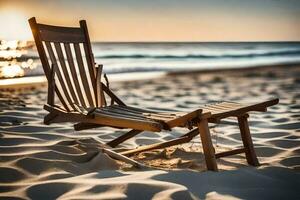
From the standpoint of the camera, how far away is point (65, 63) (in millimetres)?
3738

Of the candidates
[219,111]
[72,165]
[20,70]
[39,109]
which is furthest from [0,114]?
[20,70]

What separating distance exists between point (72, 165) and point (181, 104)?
420cm

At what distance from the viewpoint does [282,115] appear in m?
5.31

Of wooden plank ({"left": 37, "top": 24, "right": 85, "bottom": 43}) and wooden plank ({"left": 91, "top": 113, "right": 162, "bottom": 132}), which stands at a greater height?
wooden plank ({"left": 37, "top": 24, "right": 85, "bottom": 43})

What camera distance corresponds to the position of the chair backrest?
3.30 metres

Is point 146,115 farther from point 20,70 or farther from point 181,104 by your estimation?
point 20,70

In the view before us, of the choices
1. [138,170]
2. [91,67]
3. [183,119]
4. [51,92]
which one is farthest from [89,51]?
[183,119]

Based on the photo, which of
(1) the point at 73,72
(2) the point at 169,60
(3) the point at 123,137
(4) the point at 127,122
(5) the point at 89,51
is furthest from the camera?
(2) the point at 169,60

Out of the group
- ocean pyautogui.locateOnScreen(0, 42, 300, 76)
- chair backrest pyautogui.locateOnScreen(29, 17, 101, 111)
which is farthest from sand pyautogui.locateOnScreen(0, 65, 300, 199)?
ocean pyautogui.locateOnScreen(0, 42, 300, 76)

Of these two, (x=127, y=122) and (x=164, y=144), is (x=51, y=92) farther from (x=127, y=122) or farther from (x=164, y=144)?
(x=164, y=144)

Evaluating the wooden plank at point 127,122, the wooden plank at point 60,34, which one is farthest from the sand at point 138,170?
the wooden plank at point 60,34

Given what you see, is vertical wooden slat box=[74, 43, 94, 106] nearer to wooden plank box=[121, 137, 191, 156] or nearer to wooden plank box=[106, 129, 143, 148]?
wooden plank box=[106, 129, 143, 148]

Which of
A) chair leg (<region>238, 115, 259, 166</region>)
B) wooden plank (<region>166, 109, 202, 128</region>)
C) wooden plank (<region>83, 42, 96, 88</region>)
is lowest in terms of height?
chair leg (<region>238, 115, 259, 166</region>)

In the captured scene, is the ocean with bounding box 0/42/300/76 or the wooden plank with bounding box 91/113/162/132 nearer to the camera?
the wooden plank with bounding box 91/113/162/132
